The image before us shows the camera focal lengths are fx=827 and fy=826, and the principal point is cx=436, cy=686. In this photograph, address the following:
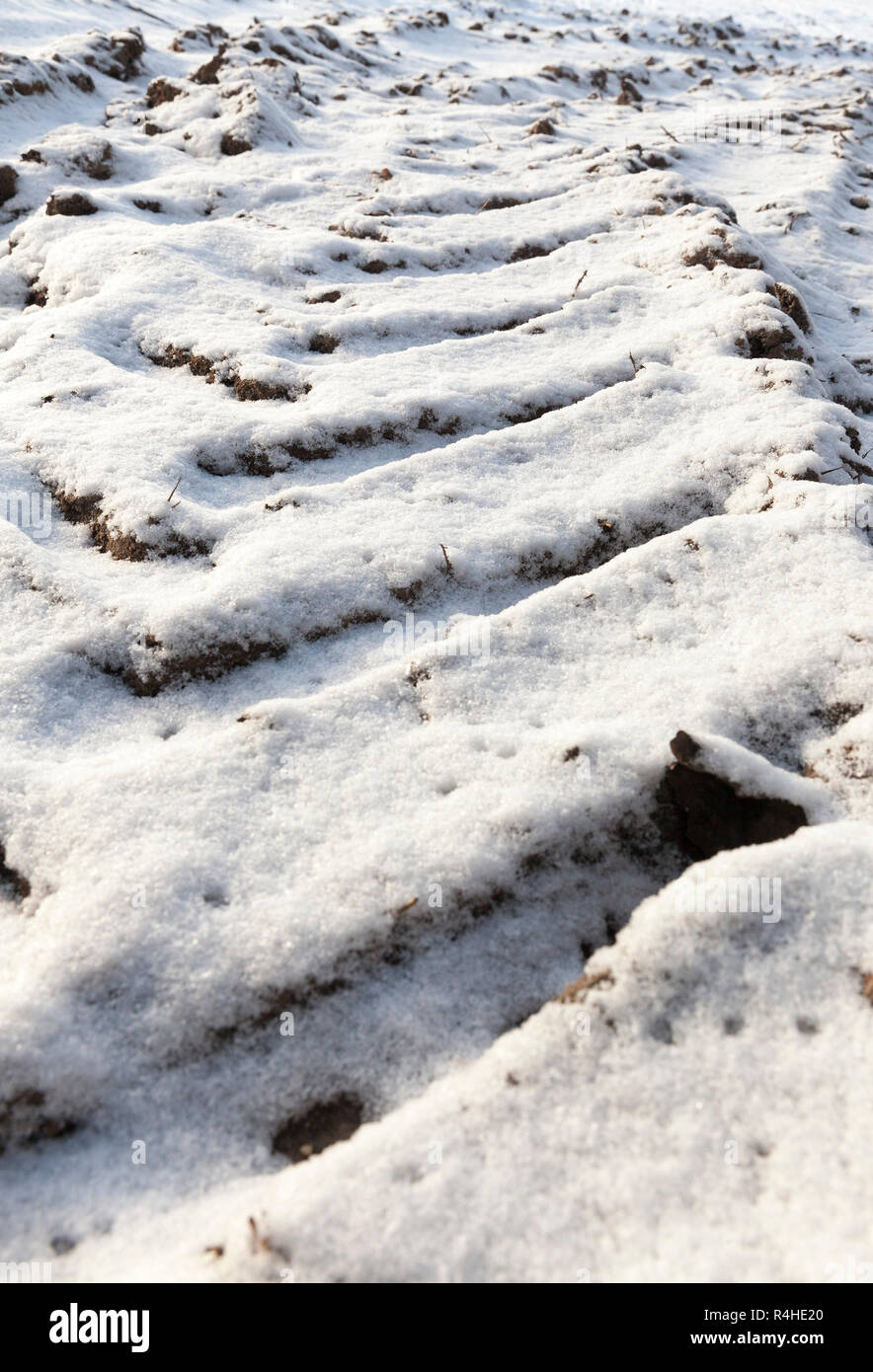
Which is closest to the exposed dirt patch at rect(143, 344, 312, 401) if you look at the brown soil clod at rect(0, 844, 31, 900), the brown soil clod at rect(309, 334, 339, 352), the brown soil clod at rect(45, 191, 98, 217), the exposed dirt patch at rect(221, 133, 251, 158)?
the brown soil clod at rect(309, 334, 339, 352)

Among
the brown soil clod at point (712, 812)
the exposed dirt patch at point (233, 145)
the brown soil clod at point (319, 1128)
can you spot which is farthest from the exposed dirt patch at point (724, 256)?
the brown soil clod at point (319, 1128)

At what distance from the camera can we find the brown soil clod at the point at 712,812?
8.75ft

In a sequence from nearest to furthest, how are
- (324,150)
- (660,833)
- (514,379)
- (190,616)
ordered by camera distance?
1. (660,833)
2. (190,616)
3. (514,379)
4. (324,150)

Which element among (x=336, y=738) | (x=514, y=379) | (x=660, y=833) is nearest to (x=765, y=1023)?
(x=660, y=833)

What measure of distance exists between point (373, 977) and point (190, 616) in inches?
67.9

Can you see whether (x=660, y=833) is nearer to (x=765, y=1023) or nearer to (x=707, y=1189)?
(x=765, y=1023)

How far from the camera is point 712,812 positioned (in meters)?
2.70

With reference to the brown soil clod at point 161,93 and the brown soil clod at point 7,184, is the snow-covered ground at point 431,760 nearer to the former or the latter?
the brown soil clod at point 7,184

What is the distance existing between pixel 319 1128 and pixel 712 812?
152 centimetres

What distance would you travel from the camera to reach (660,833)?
274cm

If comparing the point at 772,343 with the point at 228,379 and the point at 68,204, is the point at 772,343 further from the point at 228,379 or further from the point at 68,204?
the point at 68,204

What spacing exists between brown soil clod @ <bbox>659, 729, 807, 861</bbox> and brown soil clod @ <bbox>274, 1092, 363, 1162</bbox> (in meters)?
1.29

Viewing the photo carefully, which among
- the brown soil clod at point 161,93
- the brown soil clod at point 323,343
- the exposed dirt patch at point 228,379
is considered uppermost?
the brown soil clod at point 161,93

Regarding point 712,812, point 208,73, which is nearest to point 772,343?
point 712,812
